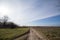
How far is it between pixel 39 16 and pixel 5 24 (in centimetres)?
120

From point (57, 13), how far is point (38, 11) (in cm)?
66

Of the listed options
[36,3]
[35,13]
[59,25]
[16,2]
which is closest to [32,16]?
[35,13]

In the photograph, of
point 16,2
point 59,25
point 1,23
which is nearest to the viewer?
point 1,23

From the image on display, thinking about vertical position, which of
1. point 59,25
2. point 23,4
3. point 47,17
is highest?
point 23,4

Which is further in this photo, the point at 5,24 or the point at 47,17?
the point at 47,17

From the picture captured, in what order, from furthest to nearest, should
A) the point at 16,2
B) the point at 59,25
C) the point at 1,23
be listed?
the point at 59,25 → the point at 16,2 → the point at 1,23

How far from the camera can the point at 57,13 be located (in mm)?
4176

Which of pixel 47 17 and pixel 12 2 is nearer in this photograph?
pixel 12 2

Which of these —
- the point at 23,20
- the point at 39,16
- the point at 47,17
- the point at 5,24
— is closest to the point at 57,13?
the point at 47,17

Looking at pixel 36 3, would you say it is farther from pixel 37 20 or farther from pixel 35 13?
pixel 37 20

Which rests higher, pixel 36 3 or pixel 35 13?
pixel 36 3

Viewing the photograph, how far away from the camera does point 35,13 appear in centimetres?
414

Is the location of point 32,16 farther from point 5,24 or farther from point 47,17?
point 5,24

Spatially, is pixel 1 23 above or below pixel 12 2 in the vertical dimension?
below
